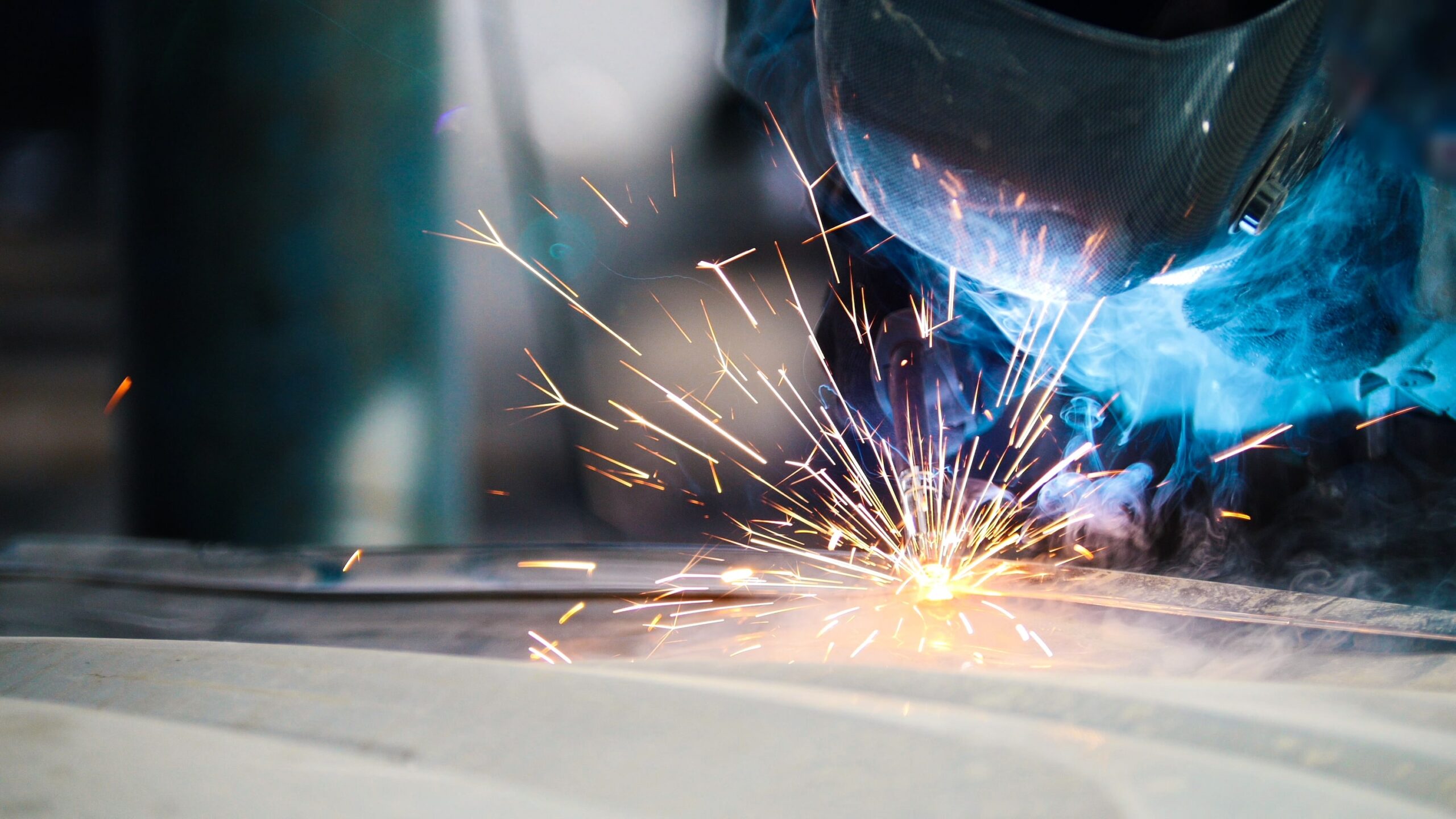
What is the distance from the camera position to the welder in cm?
72

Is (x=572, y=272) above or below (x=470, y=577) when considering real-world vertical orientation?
above

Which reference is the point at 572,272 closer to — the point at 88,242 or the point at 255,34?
the point at 255,34

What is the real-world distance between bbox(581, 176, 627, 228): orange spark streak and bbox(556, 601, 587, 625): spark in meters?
0.84

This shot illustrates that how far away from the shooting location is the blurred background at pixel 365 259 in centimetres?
156

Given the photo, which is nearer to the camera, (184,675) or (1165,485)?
(184,675)

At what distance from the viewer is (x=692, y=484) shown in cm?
169

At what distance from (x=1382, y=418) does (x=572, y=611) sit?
125 centimetres

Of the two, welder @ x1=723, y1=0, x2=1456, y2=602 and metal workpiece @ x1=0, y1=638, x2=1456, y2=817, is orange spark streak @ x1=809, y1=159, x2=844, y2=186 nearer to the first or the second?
welder @ x1=723, y1=0, x2=1456, y2=602

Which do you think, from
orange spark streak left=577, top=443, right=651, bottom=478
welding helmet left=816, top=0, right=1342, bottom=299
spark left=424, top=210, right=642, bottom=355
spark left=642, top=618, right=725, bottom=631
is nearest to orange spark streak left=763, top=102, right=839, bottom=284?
spark left=424, top=210, right=642, bottom=355

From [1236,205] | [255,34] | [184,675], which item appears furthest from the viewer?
[255,34]

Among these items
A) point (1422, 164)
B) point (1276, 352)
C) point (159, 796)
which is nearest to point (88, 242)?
point (159, 796)

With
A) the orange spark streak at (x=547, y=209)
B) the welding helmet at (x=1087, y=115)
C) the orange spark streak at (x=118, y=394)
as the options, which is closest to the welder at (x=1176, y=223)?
the welding helmet at (x=1087, y=115)

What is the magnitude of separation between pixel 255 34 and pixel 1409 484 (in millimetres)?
2117

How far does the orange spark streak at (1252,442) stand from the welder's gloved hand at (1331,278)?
117mm
